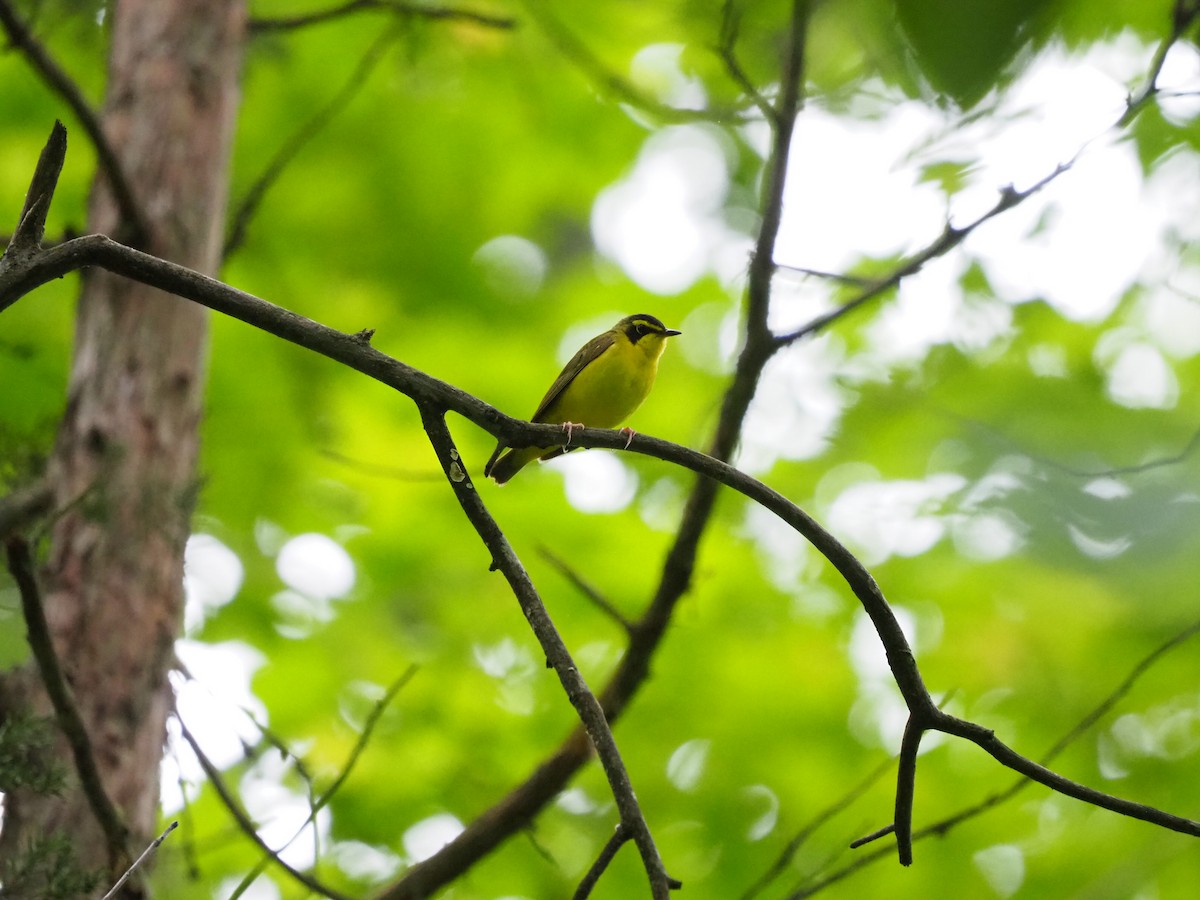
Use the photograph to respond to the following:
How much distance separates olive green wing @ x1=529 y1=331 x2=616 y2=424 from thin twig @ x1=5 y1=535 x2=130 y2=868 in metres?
3.20

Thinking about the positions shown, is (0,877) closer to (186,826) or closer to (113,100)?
(186,826)

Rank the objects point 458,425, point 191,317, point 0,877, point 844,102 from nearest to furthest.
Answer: point 0,877
point 844,102
point 191,317
point 458,425

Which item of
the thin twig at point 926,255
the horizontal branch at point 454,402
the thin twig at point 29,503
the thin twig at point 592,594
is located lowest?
the horizontal branch at point 454,402

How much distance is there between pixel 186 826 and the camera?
451 cm

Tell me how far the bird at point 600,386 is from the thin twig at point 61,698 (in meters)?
2.58

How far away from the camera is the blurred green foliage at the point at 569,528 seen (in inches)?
222

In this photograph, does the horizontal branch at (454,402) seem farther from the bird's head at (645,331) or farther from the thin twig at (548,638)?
the bird's head at (645,331)

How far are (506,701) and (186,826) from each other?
7.51 feet

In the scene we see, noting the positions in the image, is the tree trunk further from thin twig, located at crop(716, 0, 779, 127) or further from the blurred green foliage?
thin twig, located at crop(716, 0, 779, 127)

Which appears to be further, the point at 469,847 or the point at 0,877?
the point at 469,847

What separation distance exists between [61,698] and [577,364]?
11.3ft

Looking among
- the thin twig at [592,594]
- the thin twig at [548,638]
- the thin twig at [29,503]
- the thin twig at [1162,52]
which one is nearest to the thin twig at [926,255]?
the thin twig at [1162,52]

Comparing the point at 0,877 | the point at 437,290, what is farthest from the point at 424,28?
the point at 0,877

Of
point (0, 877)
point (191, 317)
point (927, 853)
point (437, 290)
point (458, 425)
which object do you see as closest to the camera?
point (0, 877)
